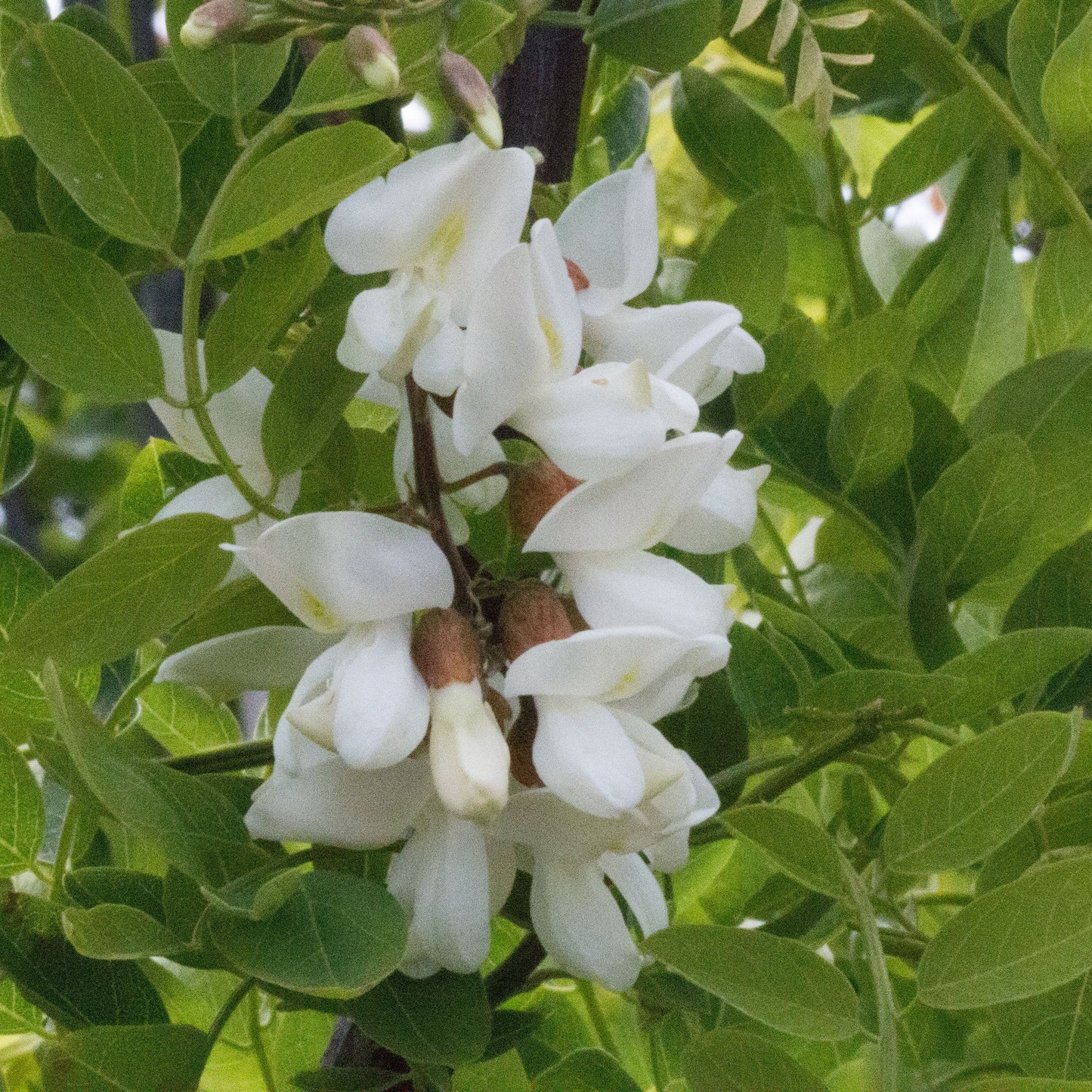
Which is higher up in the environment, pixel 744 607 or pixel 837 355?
pixel 837 355

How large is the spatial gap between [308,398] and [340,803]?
0.26ft

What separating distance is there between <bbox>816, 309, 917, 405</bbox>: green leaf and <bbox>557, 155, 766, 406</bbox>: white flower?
0.11 m

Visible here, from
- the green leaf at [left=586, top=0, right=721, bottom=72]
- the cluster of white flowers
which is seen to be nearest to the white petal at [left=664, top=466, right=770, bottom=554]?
the cluster of white flowers

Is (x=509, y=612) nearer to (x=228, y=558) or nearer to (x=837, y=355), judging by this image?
(x=228, y=558)

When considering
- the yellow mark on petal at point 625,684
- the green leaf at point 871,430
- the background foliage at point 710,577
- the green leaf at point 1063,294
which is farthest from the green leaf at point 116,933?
the green leaf at point 1063,294

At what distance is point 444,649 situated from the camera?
10.4 inches

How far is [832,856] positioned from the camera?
1.03 ft

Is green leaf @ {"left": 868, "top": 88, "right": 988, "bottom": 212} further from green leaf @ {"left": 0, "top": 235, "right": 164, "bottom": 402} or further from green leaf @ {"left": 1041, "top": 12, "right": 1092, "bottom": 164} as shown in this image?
green leaf @ {"left": 0, "top": 235, "right": 164, "bottom": 402}

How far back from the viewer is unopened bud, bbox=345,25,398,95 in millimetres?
236

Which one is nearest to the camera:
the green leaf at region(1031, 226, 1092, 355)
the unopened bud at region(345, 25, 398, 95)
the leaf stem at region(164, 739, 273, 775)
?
the unopened bud at region(345, 25, 398, 95)

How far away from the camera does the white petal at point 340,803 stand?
0.28m

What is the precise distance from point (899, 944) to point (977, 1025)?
0.32 feet

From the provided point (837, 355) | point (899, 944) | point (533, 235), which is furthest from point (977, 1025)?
point (533, 235)

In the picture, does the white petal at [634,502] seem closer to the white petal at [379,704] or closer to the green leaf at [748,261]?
the white petal at [379,704]
